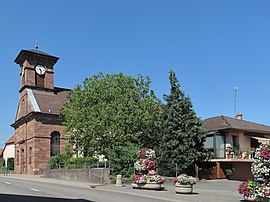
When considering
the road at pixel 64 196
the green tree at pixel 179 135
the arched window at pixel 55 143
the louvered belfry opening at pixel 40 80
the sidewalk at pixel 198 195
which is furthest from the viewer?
the louvered belfry opening at pixel 40 80

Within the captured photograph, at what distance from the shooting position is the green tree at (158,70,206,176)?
94.0 ft

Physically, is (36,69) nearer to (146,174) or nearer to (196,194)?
(146,174)

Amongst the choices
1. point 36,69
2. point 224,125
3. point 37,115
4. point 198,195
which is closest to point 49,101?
point 37,115

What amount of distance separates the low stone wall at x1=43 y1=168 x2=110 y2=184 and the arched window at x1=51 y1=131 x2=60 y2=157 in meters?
11.5

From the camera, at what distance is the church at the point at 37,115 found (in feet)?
156

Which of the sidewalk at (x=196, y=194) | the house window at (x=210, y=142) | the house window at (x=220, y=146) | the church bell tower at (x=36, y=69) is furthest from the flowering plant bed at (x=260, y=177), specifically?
the church bell tower at (x=36, y=69)

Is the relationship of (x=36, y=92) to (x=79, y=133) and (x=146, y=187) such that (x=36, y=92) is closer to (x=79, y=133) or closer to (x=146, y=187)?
(x=79, y=133)

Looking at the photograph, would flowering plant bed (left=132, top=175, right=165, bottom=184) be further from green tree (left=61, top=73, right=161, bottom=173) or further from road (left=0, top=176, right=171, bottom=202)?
green tree (left=61, top=73, right=161, bottom=173)

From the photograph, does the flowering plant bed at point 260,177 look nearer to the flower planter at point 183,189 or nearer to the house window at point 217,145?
the flower planter at point 183,189

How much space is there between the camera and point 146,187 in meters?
21.3

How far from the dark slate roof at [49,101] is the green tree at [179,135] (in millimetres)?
23845

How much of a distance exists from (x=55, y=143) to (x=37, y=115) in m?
4.75

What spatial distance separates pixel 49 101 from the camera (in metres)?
51.8

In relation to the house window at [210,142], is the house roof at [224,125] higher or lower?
higher
